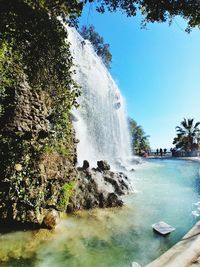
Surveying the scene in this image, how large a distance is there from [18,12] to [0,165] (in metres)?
4.64

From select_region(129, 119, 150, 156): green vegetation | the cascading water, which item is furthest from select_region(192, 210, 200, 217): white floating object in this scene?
select_region(129, 119, 150, 156): green vegetation

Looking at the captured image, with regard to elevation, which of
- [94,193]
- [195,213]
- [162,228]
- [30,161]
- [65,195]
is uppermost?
[30,161]

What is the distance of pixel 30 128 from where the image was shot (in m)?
8.65

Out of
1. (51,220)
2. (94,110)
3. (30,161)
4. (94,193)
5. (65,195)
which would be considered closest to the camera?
(51,220)

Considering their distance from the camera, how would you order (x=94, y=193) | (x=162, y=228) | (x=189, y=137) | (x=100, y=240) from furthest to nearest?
(x=189, y=137), (x=94, y=193), (x=162, y=228), (x=100, y=240)

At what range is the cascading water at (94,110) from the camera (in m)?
28.7

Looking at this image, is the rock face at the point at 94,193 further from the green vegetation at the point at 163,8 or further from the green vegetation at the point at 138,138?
the green vegetation at the point at 138,138

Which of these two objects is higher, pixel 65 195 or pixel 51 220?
pixel 65 195

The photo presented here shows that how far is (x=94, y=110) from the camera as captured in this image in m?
33.6

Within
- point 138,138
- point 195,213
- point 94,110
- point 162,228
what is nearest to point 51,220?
point 162,228

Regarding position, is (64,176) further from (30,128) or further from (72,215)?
(30,128)

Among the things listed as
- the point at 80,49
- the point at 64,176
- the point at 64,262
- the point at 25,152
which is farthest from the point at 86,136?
the point at 64,262

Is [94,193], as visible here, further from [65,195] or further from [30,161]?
[30,161]

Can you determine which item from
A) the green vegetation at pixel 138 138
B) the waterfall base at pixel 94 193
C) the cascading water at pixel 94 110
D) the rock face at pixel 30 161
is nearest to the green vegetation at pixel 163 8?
the rock face at pixel 30 161
